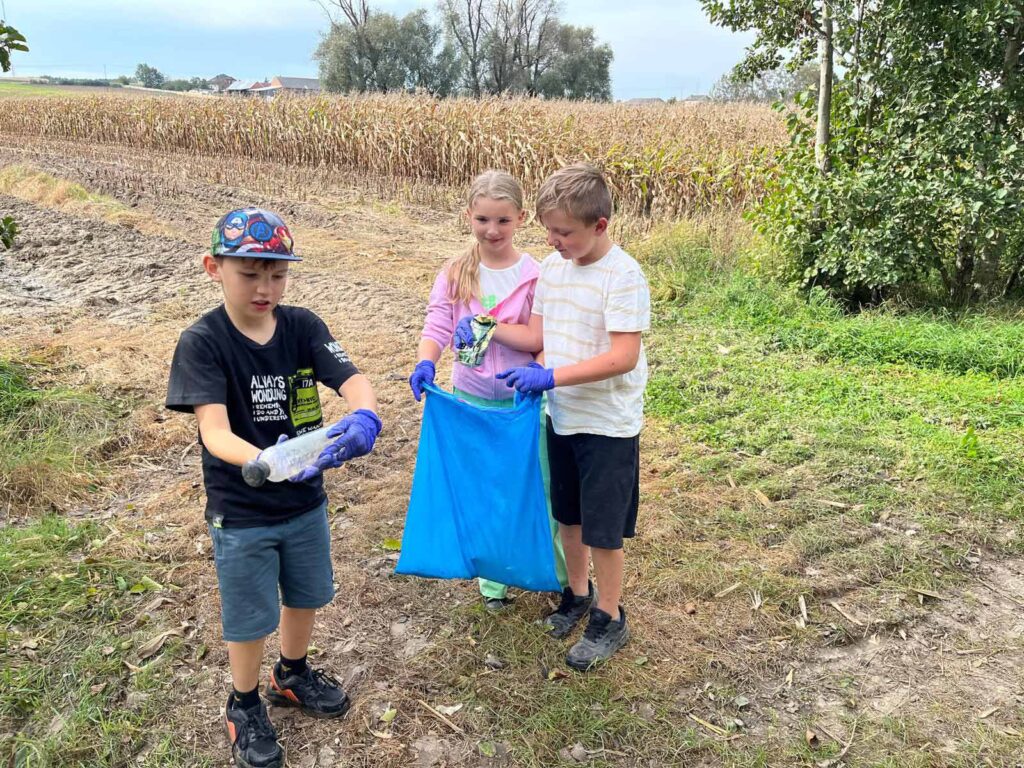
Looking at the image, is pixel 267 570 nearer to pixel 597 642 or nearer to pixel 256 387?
pixel 256 387

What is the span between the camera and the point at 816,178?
664 cm

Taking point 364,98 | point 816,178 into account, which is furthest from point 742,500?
point 364,98

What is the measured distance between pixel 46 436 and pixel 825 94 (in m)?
6.62

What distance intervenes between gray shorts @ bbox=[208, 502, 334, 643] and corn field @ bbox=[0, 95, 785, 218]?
6746 mm

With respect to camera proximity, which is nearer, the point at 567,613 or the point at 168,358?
the point at 567,613

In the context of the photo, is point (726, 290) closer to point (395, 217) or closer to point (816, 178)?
point (816, 178)

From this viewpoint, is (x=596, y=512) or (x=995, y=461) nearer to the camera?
(x=596, y=512)

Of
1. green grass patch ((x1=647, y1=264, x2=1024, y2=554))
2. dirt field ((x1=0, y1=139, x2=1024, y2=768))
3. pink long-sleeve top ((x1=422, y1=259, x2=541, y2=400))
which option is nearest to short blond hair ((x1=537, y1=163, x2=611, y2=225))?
pink long-sleeve top ((x1=422, y1=259, x2=541, y2=400))

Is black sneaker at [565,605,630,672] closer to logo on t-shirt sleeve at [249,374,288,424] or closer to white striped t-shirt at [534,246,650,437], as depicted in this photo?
white striped t-shirt at [534,246,650,437]

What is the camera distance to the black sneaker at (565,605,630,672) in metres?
2.81

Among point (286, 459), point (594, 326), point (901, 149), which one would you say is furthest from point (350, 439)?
point (901, 149)

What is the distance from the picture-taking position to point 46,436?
4461 mm

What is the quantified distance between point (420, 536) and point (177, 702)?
1.02 meters

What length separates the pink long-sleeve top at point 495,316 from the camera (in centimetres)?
285
